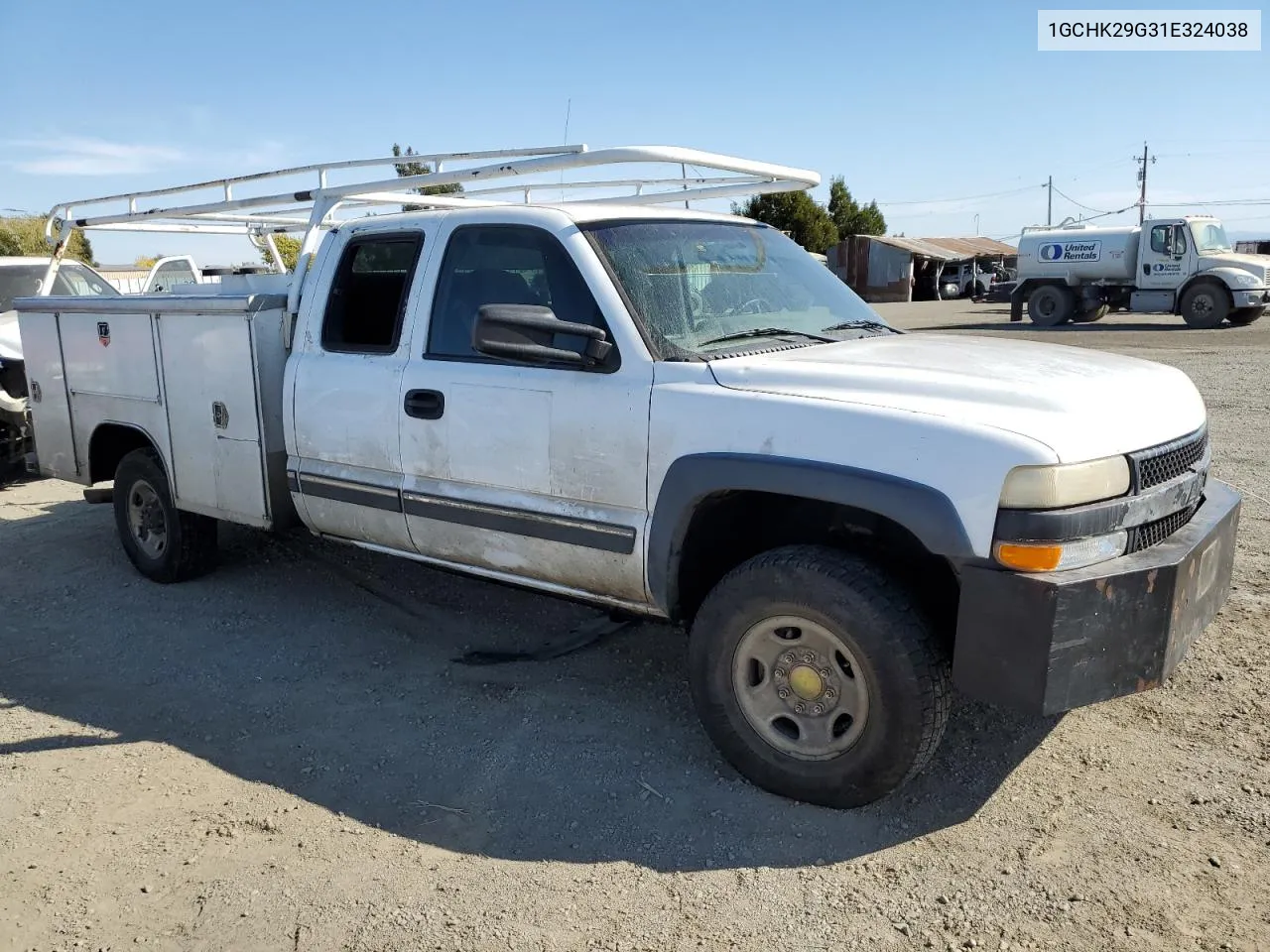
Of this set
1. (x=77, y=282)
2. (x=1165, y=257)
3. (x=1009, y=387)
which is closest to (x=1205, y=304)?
(x=1165, y=257)

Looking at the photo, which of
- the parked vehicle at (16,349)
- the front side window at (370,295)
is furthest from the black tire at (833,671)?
the parked vehicle at (16,349)

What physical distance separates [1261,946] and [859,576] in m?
1.38

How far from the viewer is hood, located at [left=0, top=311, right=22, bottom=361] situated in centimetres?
845

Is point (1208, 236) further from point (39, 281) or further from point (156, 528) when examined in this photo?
point (156, 528)

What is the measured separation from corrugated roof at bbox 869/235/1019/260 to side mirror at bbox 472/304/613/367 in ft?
144

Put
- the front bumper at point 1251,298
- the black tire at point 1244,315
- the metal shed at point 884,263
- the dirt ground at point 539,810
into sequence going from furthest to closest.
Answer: the metal shed at point 884,263, the black tire at point 1244,315, the front bumper at point 1251,298, the dirt ground at point 539,810

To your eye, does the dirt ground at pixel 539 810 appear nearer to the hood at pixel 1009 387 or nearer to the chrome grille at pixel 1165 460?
the chrome grille at pixel 1165 460

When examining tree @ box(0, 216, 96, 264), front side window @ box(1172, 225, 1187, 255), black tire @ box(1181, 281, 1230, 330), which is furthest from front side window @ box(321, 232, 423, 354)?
tree @ box(0, 216, 96, 264)

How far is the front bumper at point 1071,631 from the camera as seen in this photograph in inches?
110

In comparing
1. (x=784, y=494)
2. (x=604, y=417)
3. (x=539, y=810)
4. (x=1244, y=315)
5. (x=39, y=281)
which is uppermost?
(x=39, y=281)

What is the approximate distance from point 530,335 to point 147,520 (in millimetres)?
3556

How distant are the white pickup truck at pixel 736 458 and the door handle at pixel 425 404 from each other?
0.01 meters

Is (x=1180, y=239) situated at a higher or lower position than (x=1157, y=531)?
higher

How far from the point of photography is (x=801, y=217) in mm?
49000
